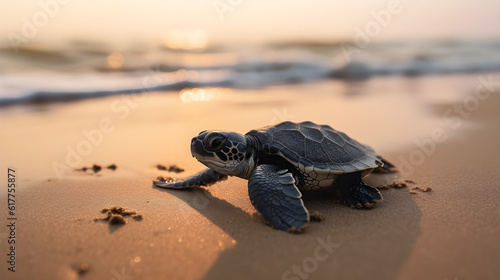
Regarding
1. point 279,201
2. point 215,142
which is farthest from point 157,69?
point 279,201

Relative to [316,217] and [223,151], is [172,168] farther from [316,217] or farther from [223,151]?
[316,217]

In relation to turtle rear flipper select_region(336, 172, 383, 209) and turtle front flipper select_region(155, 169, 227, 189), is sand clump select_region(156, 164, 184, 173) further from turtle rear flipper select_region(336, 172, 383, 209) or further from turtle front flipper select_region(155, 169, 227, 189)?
turtle rear flipper select_region(336, 172, 383, 209)

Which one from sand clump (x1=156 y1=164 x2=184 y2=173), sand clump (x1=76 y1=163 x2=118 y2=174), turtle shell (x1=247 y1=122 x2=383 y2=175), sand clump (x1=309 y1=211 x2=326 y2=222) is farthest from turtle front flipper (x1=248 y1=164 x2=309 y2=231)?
sand clump (x1=76 y1=163 x2=118 y2=174)

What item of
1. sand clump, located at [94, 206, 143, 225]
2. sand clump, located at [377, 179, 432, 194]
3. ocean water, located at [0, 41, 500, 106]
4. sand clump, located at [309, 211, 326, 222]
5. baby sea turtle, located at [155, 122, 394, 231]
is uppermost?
baby sea turtle, located at [155, 122, 394, 231]

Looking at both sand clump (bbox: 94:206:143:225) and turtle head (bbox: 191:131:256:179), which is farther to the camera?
turtle head (bbox: 191:131:256:179)

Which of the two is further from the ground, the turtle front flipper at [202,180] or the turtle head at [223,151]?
the turtle head at [223,151]

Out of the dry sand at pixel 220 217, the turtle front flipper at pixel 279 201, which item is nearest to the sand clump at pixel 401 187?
the dry sand at pixel 220 217

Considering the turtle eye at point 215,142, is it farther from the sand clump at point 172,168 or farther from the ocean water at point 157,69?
the ocean water at point 157,69
